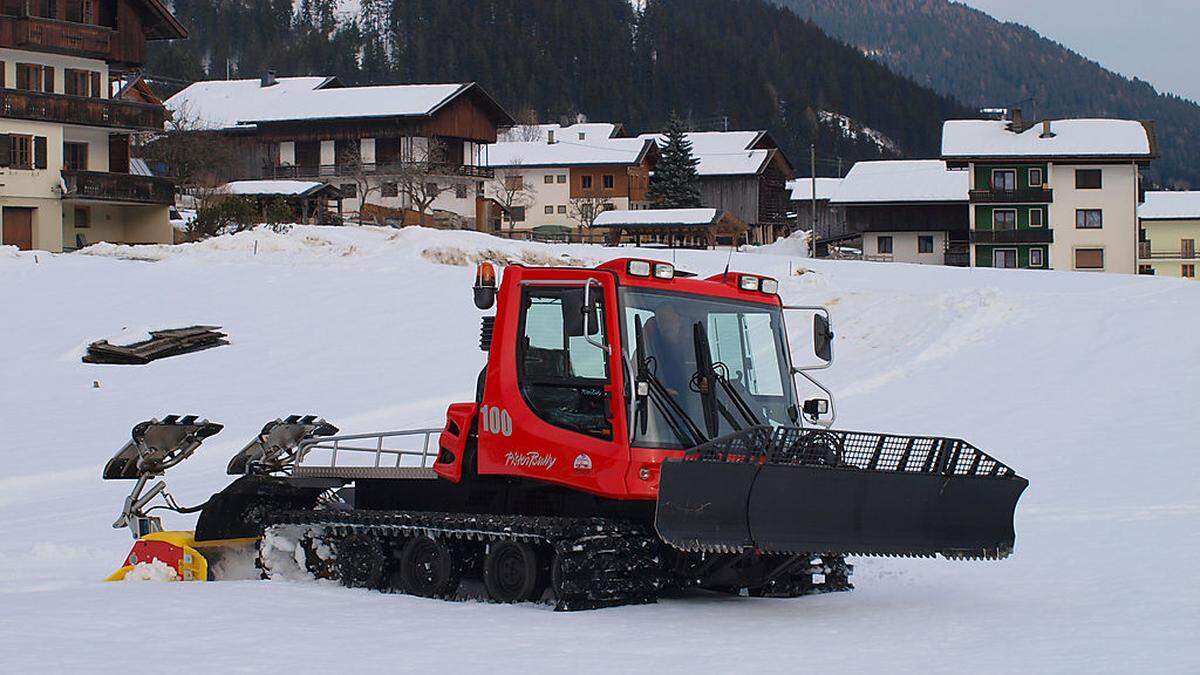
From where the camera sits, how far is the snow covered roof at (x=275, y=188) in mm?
76738

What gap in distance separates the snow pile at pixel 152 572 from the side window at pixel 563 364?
13.5ft

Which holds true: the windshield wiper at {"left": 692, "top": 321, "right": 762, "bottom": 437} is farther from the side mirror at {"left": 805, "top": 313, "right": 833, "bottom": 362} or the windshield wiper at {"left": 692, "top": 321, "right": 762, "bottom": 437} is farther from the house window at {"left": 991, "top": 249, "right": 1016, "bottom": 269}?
the house window at {"left": 991, "top": 249, "right": 1016, "bottom": 269}

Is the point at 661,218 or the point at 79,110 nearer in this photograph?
the point at 79,110

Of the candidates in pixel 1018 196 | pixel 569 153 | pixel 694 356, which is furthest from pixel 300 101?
pixel 694 356

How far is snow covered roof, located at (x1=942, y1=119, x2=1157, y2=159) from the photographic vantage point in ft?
262

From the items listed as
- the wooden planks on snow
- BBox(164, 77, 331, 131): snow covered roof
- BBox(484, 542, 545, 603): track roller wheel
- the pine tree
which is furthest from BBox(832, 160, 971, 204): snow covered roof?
BBox(484, 542, 545, 603): track roller wheel

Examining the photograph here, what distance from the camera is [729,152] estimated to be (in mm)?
114625

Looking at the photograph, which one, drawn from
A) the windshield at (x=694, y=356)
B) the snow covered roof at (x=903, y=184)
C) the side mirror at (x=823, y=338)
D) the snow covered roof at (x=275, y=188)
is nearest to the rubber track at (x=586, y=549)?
the windshield at (x=694, y=356)

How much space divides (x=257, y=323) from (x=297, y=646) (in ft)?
79.1

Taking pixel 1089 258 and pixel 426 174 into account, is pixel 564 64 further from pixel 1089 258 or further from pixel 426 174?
pixel 1089 258

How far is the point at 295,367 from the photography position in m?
29.3

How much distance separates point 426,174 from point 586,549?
72.8 meters

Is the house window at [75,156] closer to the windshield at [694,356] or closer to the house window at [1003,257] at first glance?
the house window at [1003,257]

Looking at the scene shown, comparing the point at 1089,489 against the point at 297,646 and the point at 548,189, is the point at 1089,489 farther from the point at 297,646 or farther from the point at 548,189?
the point at 548,189
